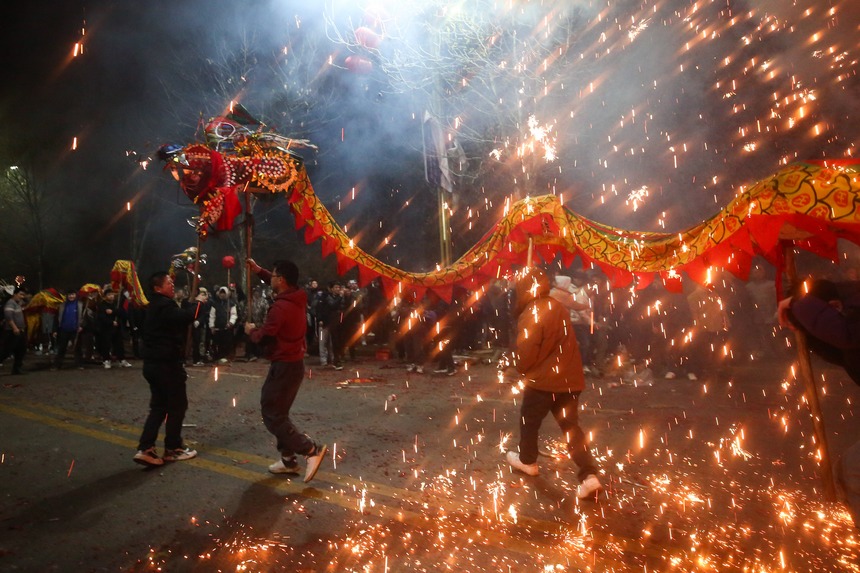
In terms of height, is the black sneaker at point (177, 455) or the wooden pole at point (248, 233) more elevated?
the wooden pole at point (248, 233)

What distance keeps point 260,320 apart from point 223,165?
7.41 meters

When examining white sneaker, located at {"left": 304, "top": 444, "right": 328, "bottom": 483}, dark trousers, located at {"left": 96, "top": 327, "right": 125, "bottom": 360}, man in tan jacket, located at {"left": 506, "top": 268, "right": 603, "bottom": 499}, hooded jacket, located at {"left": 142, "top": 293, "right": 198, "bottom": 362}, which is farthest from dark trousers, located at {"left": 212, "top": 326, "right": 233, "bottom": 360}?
man in tan jacket, located at {"left": 506, "top": 268, "right": 603, "bottom": 499}

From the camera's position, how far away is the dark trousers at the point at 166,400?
4.51m

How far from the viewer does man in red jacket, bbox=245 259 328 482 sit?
4129 millimetres

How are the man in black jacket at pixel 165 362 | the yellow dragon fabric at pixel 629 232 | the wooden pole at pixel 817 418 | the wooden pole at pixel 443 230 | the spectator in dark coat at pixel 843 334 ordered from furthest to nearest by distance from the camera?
the wooden pole at pixel 443 230
the man in black jacket at pixel 165 362
the wooden pole at pixel 817 418
the yellow dragon fabric at pixel 629 232
the spectator in dark coat at pixel 843 334

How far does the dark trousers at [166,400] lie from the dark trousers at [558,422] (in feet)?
10.1

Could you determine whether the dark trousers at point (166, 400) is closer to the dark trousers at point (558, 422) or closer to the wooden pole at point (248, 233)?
the wooden pole at point (248, 233)

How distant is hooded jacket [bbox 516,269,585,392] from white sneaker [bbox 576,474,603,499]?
2.20 ft

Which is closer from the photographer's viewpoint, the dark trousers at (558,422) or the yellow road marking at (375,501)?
the yellow road marking at (375,501)

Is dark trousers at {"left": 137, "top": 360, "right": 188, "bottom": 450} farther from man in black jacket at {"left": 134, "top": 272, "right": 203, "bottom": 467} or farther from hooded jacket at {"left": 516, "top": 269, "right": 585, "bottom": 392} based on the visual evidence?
hooded jacket at {"left": 516, "top": 269, "right": 585, "bottom": 392}

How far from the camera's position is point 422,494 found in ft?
12.8

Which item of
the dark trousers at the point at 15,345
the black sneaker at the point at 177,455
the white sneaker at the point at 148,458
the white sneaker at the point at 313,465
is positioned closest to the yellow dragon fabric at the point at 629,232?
the white sneaker at the point at 313,465

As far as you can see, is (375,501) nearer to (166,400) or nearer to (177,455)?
(177,455)

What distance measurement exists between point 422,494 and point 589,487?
1251 mm
